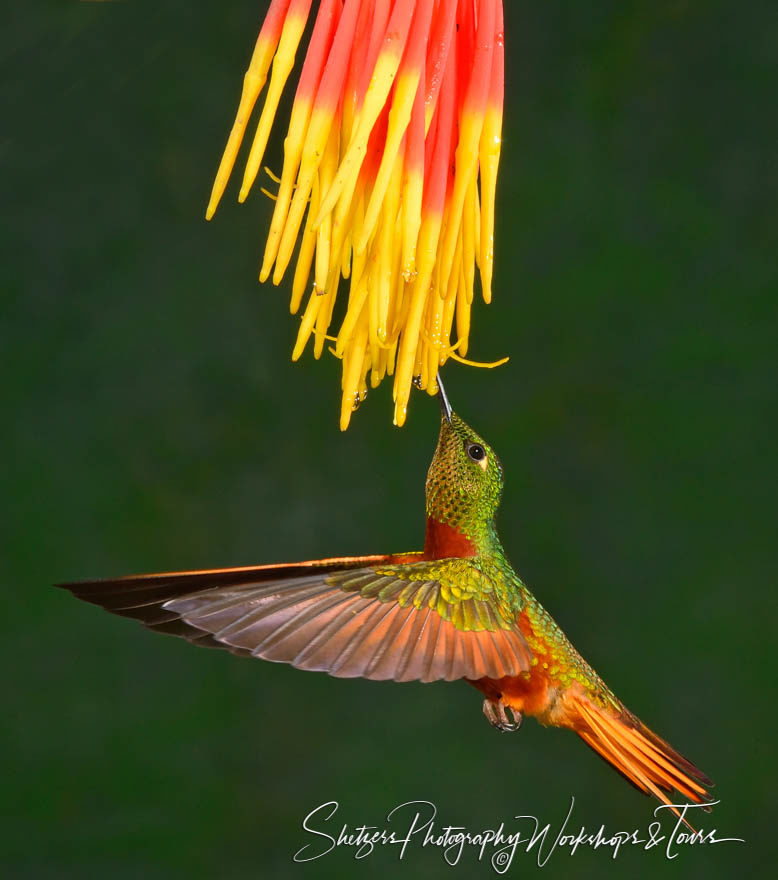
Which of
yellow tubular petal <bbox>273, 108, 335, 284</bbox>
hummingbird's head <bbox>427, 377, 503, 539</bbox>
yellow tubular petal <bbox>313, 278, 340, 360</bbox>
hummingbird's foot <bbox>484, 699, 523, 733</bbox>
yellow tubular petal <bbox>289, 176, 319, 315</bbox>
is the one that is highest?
yellow tubular petal <bbox>273, 108, 335, 284</bbox>

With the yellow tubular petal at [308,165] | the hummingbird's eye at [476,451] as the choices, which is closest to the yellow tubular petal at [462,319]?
the yellow tubular petal at [308,165]

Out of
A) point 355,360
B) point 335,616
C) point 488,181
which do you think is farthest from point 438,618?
point 488,181

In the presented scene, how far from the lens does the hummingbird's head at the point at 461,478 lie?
3.47ft

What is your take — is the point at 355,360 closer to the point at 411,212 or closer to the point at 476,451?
the point at 411,212

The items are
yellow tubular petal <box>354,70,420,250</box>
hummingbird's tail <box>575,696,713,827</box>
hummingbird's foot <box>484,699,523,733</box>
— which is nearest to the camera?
yellow tubular petal <box>354,70,420,250</box>

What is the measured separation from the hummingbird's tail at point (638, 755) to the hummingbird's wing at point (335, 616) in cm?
15

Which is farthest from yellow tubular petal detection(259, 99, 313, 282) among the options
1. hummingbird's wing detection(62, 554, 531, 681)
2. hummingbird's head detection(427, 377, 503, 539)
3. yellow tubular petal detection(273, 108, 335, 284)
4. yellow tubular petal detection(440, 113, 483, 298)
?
hummingbird's head detection(427, 377, 503, 539)

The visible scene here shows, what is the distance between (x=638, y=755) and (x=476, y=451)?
12.0 inches

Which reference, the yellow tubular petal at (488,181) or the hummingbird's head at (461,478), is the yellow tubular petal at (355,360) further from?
the hummingbird's head at (461,478)

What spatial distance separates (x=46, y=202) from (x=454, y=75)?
1032 millimetres

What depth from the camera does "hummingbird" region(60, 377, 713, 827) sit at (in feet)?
2.54

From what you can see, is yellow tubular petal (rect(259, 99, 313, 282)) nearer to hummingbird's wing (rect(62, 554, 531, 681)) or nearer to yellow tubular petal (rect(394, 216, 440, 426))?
yellow tubular petal (rect(394, 216, 440, 426))

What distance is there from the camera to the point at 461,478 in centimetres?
106

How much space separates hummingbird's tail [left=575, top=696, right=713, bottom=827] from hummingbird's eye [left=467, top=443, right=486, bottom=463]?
0.83 feet
